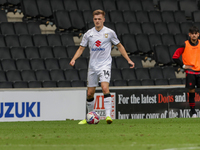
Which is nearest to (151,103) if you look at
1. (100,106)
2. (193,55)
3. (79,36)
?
(100,106)

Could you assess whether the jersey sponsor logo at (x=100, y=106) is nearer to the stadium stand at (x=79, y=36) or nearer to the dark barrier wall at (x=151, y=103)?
the dark barrier wall at (x=151, y=103)

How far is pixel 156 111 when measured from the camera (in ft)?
37.3

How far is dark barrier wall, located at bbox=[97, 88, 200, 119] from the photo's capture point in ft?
36.5

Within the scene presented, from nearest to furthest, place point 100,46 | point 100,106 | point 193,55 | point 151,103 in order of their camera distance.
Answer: point 100,46
point 193,55
point 100,106
point 151,103

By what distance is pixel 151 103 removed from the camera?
11367mm

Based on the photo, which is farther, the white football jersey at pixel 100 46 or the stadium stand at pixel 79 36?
the stadium stand at pixel 79 36

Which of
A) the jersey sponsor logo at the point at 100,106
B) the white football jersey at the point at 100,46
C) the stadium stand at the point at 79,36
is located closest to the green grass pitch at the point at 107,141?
the white football jersey at the point at 100,46

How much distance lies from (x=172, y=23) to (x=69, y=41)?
13.6 ft

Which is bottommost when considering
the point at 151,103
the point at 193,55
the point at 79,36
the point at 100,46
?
the point at 151,103

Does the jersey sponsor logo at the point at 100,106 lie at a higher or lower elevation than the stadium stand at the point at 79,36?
lower

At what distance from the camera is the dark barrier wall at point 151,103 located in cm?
1112

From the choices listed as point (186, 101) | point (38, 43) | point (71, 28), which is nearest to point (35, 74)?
point (38, 43)

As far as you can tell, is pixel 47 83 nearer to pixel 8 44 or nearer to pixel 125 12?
pixel 8 44

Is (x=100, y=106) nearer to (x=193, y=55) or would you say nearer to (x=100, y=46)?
(x=193, y=55)
